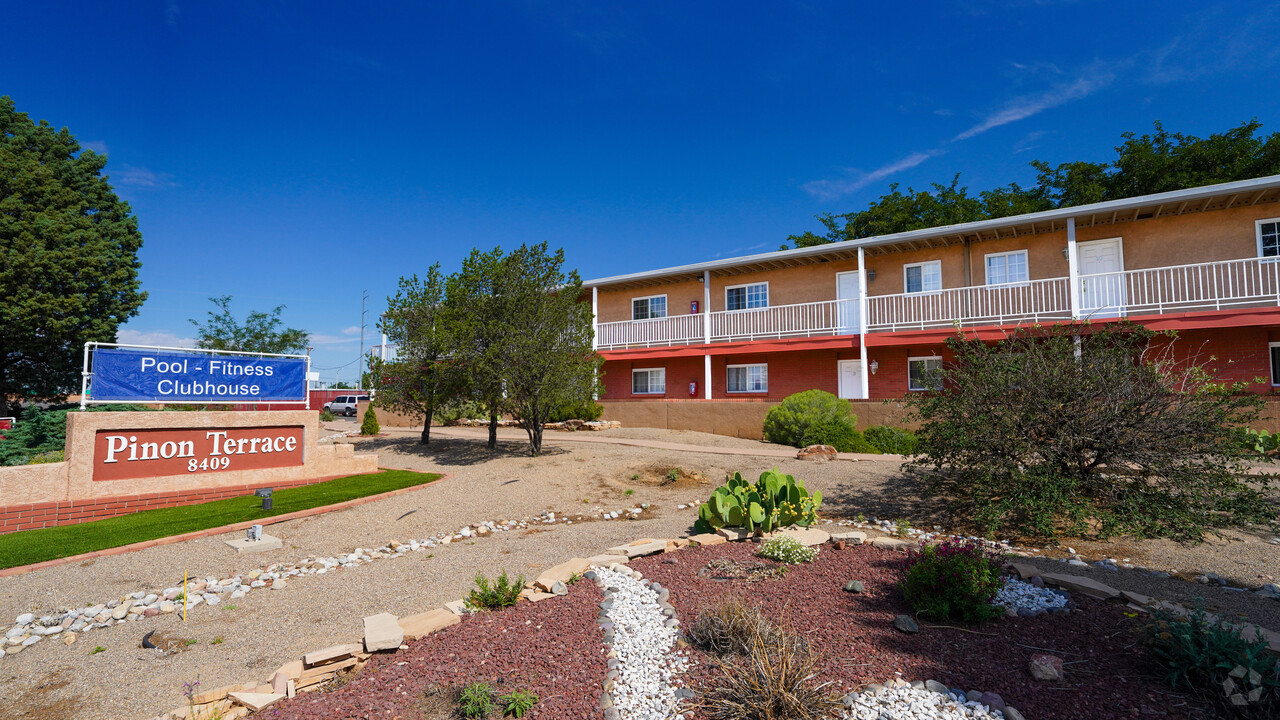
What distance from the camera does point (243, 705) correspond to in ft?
11.7

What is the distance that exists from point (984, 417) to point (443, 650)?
610 cm

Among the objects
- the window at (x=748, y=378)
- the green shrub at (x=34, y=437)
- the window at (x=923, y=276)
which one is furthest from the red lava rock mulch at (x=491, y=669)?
the window at (x=923, y=276)

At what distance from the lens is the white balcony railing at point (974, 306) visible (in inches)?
600

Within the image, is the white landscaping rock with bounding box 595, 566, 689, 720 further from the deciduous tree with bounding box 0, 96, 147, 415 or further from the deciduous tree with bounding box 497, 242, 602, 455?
the deciduous tree with bounding box 0, 96, 147, 415

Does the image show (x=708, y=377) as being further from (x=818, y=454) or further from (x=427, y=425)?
(x=427, y=425)

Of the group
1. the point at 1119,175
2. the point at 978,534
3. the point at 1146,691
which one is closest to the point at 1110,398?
the point at 978,534

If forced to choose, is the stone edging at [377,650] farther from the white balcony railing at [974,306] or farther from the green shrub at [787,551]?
the white balcony railing at [974,306]

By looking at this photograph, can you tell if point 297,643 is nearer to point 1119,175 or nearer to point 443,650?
point 443,650

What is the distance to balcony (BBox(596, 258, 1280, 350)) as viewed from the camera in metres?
13.8

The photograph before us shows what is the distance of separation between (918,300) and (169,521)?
1756 cm

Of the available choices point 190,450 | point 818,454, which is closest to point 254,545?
point 190,450

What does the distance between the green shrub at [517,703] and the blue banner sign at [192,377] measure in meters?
9.28

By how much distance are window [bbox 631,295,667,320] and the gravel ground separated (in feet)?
38.8

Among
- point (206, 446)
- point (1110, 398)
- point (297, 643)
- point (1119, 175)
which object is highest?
point (1119, 175)
